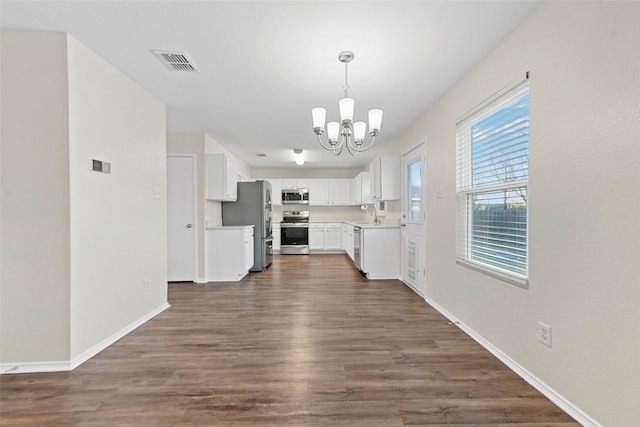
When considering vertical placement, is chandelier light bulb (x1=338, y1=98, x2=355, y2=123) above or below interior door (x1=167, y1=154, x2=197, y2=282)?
above

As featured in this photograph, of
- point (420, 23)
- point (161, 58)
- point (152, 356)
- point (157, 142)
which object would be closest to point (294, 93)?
point (161, 58)

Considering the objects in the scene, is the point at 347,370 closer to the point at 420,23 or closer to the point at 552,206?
the point at 552,206

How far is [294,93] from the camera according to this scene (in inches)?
118

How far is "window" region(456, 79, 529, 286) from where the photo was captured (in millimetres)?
2002

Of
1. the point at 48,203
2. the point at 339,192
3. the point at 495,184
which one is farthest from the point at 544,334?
the point at 339,192

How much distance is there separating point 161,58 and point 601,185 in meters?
3.06

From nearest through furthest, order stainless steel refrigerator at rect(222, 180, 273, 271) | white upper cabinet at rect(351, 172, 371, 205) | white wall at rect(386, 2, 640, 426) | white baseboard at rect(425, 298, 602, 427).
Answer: white wall at rect(386, 2, 640, 426) → white baseboard at rect(425, 298, 602, 427) → stainless steel refrigerator at rect(222, 180, 273, 271) → white upper cabinet at rect(351, 172, 371, 205)

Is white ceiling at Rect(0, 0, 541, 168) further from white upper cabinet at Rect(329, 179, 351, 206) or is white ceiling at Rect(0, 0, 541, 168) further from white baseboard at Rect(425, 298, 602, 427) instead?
white upper cabinet at Rect(329, 179, 351, 206)

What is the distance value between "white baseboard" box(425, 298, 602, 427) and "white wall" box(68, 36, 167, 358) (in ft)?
10.3

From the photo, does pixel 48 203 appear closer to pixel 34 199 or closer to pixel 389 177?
pixel 34 199

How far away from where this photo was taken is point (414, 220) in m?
4.08

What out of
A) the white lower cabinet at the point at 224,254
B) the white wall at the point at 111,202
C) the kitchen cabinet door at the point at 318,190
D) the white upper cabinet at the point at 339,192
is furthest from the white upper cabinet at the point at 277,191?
the white wall at the point at 111,202

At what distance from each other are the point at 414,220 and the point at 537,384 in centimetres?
251

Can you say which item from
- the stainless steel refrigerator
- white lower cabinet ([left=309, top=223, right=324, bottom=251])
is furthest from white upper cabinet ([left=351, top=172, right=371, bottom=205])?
the stainless steel refrigerator
